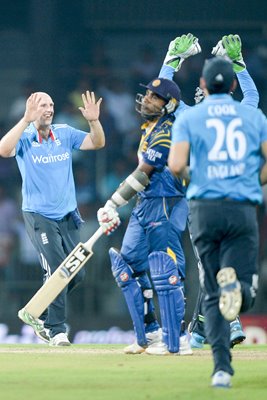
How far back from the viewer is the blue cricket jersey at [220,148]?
709 centimetres

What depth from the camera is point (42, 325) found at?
10.2 meters

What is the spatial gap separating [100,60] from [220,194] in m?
8.44

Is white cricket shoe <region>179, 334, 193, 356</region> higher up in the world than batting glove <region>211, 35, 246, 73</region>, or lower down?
lower down

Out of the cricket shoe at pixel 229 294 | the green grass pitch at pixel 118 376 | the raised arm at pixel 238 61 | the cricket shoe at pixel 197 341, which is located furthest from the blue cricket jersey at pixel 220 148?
the cricket shoe at pixel 197 341

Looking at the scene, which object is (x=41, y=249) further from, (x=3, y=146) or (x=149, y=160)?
(x=149, y=160)

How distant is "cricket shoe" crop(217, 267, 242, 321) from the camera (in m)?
6.81

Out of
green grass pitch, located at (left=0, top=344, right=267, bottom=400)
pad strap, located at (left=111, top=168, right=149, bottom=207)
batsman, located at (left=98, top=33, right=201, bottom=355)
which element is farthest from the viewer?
batsman, located at (left=98, top=33, right=201, bottom=355)

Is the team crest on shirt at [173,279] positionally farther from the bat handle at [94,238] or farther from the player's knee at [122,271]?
the bat handle at [94,238]

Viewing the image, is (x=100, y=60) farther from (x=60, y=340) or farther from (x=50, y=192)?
(x=60, y=340)

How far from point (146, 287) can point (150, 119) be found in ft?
3.82

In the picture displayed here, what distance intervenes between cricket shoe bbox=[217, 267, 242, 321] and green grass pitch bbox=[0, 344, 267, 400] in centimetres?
43

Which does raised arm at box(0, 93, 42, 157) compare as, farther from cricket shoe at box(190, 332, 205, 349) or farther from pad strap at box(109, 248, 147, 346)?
cricket shoe at box(190, 332, 205, 349)

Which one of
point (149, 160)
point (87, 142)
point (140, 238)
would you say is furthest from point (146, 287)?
point (87, 142)

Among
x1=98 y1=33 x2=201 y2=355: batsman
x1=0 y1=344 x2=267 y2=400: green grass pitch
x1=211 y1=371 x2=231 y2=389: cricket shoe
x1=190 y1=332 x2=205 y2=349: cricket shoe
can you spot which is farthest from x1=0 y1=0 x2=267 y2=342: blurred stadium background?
x1=211 y1=371 x2=231 y2=389: cricket shoe
